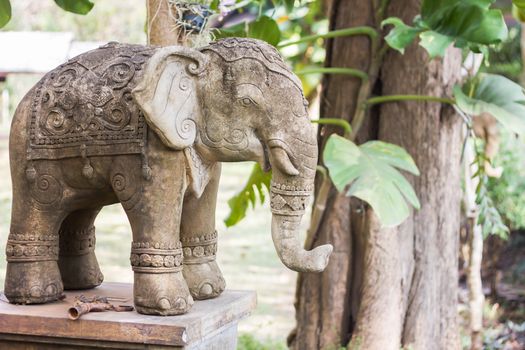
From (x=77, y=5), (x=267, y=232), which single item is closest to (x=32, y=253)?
(x=77, y=5)

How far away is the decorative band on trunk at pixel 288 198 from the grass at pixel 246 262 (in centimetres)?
176

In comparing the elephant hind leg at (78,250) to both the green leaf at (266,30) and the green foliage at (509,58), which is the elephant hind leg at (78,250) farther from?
the green foliage at (509,58)

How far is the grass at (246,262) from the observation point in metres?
4.56

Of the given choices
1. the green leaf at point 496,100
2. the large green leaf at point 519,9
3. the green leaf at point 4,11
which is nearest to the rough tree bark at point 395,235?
the green leaf at point 496,100

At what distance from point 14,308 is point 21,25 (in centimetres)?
623

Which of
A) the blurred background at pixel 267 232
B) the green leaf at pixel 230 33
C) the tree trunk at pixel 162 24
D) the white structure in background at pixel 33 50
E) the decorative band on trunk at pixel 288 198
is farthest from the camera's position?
the white structure in background at pixel 33 50

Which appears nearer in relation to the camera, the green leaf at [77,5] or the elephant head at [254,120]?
the elephant head at [254,120]

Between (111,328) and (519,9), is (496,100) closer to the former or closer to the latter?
(519,9)

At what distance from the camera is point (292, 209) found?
5.82ft

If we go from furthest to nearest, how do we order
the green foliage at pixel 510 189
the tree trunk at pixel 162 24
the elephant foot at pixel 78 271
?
the green foliage at pixel 510 189
the tree trunk at pixel 162 24
the elephant foot at pixel 78 271

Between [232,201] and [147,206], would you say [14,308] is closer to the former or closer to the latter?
[147,206]

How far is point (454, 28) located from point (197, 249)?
1.10 meters

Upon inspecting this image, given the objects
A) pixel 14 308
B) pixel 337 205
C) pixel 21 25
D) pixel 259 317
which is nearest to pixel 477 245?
pixel 337 205

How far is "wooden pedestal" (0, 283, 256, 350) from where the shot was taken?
1.72 metres
